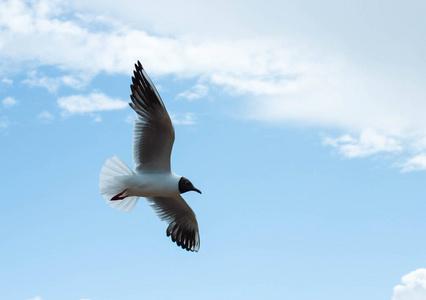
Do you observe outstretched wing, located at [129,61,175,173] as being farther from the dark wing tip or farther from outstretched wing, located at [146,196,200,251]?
the dark wing tip

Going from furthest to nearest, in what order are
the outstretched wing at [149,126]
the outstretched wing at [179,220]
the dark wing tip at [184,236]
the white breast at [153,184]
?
the dark wing tip at [184,236]
the outstretched wing at [179,220]
the white breast at [153,184]
the outstretched wing at [149,126]

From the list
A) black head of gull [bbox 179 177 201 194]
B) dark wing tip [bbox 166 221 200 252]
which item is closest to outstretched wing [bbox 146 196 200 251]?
dark wing tip [bbox 166 221 200 252]

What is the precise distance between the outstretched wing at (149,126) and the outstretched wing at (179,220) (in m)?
1.31

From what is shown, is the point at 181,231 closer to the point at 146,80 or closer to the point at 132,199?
the point at 132,199

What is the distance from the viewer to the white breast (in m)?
8.65

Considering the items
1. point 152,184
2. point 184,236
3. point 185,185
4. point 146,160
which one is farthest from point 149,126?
point 184,236

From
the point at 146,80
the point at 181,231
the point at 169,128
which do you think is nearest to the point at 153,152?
the point at 169,128

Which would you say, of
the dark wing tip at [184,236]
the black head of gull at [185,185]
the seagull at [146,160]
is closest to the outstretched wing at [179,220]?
Result: the dark wing tip at [184,236]

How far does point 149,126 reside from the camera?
8.57 metres

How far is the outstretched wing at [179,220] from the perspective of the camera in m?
9.98

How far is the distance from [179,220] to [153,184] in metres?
1.72

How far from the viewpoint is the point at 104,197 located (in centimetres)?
905

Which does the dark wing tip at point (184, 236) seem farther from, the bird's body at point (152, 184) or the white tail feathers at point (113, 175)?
the white tail feathers at point (113, 175)

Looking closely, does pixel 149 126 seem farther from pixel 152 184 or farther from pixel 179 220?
pixel 179 220
